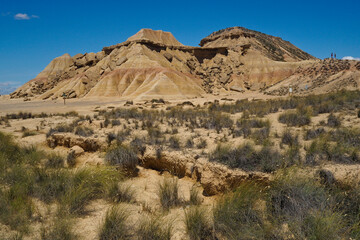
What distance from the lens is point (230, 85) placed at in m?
54.7

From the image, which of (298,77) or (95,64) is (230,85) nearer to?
(298,77)

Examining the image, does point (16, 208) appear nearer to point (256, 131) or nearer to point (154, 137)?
point (154, 137)

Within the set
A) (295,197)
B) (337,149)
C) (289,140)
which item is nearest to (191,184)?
(295,197)

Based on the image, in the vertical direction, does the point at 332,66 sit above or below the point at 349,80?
above

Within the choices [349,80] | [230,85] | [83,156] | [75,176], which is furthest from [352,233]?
[230,85]

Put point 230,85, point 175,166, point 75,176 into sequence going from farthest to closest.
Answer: point 230,85, point 175,166, point 75,176

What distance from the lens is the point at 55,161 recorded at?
6.75 meters

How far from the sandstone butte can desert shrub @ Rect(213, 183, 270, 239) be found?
33167mm

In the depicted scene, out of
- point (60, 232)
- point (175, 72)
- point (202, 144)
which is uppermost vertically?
point (175, 72)

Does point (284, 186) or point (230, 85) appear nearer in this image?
point (284, 186)

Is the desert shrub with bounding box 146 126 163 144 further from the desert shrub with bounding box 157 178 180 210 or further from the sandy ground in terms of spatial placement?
the sandy ground

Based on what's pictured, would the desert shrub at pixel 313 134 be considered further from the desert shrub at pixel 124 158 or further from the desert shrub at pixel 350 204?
the desert shrub at pixel 124 158

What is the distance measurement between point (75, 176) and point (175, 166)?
8.85 ft

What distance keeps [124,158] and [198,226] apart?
3487 mm
